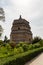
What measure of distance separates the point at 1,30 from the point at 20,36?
24521 mm

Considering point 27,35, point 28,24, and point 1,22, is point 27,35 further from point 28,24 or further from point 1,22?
point 1,22

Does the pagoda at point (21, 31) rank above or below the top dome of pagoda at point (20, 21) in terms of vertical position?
below

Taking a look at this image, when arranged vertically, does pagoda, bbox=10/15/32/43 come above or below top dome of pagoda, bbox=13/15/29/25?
below

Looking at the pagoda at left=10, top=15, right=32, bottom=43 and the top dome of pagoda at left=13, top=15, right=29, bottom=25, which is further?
the top dome of pagoda at left=13, top=15, right=29, bottom=25

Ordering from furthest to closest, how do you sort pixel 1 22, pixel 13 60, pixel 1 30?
1. pixel 1 22
2. pixel 1 30
3. pixel 13 60

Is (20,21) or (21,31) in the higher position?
(20,21)

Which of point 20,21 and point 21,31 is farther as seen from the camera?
point 20,21

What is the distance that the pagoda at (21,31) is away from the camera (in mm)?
41625

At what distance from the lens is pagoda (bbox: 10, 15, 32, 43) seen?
4162cm

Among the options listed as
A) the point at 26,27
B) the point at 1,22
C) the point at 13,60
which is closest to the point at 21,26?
the point at 26,27

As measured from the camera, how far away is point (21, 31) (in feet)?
140

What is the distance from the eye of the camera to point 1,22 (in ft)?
61.7

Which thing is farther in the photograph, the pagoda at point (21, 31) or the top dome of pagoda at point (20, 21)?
the top dome of pagoda at point (20, 21)

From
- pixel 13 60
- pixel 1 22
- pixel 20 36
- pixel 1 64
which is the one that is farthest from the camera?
pixel 20 36
